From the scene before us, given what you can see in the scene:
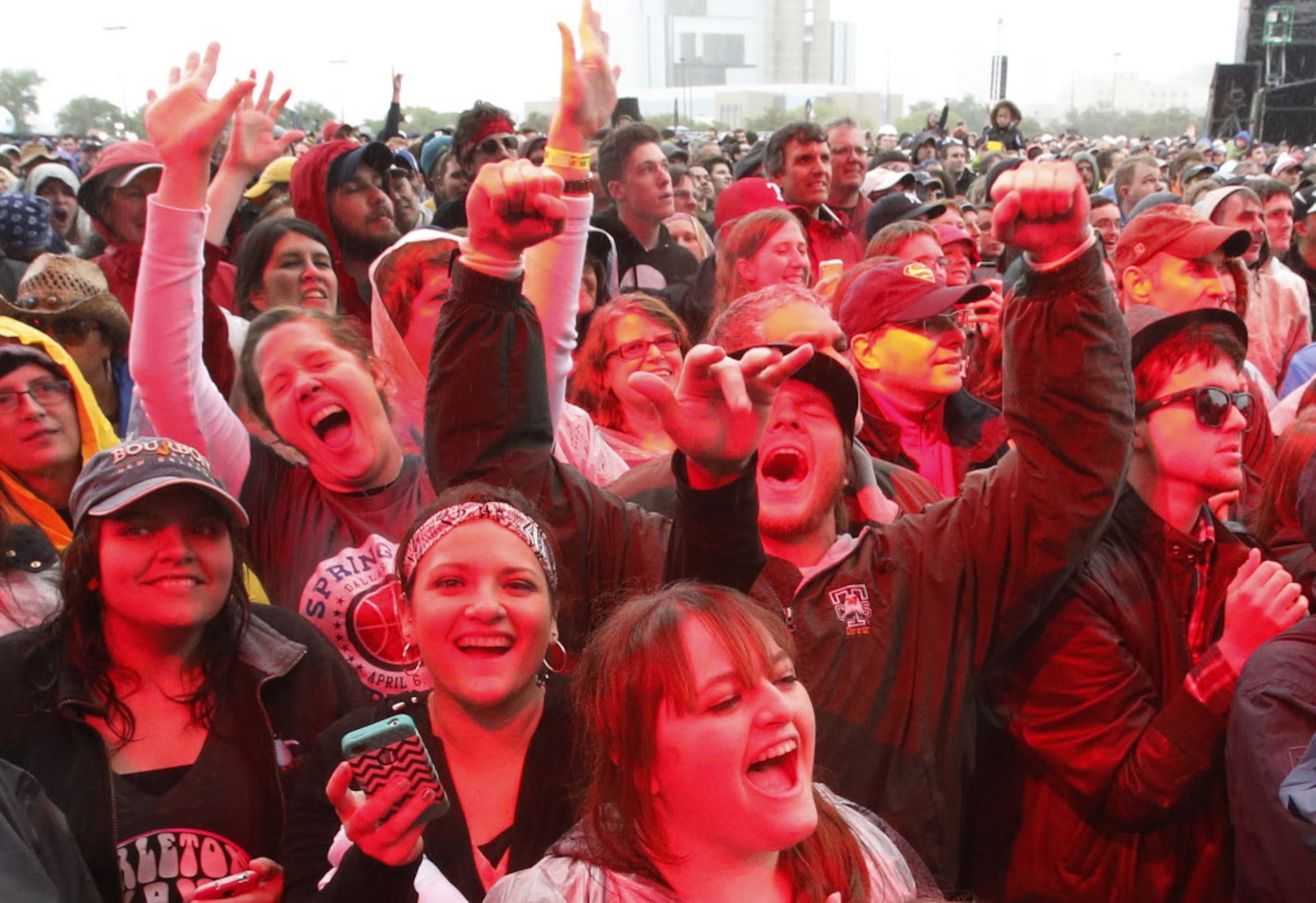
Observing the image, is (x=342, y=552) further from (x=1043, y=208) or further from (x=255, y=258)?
(x=255, y=258)

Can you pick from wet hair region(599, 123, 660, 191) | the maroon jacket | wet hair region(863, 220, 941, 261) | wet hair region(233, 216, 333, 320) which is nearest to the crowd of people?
Result: wet hair region(233, 216, 333, 320)

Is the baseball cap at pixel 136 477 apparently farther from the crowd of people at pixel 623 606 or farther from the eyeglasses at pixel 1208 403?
the eyeglasses at pixel 1208 403

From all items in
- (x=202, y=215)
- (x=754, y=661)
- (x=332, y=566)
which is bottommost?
(x=332, y=566)

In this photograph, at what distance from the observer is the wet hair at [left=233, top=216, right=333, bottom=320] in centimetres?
421

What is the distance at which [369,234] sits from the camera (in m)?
5.04

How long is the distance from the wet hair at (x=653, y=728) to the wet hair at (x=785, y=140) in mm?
4772

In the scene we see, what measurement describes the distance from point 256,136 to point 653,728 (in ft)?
8.62

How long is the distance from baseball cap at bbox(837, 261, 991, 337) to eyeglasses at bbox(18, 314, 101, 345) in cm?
228

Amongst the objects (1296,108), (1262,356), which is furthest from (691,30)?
(1262,356)

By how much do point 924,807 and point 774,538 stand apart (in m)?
0.58

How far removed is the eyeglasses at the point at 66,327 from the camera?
3.75 metres

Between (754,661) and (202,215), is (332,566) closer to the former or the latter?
(202,215)

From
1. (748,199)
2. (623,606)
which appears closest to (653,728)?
(623,606)

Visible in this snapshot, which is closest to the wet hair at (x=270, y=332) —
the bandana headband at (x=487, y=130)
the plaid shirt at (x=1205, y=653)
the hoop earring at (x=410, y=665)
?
A: the hoop earring at (x=410, y=665)
